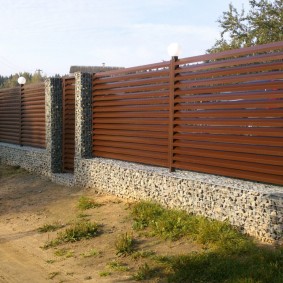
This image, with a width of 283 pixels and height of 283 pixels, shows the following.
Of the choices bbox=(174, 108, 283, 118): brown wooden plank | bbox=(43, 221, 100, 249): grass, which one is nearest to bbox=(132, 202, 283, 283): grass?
bbox=(43, 221, 100, 249): grass

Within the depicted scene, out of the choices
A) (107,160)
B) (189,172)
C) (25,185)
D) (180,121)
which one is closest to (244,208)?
(189,172)

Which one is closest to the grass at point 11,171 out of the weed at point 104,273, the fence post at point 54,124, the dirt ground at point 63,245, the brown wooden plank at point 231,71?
the fence post at point 54,124

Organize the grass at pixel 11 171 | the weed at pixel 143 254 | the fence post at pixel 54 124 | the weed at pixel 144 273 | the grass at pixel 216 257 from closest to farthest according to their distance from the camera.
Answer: the grass at pixel 216 257 < the weed at pixel 144 273 < the weed at pixel 143 254 < the fence post at pixel 54 124 < the grass at pixel 11 171

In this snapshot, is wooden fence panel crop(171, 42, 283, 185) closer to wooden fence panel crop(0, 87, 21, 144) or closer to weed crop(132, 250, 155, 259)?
→ weed crop(132, 250, 155, 259)

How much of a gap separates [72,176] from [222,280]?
7137mm

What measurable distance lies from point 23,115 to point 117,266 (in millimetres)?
10849

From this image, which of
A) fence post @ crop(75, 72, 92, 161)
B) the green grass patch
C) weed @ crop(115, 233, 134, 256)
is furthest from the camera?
fence post @ crop(75, 72, 92, 161)

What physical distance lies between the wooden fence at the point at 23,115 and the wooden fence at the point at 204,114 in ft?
13.9

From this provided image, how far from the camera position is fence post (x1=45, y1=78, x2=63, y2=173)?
12.6 metres

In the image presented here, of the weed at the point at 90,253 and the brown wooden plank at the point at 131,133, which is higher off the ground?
the brown wooden plank at the point at 131,133

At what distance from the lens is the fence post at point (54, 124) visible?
41.2ft

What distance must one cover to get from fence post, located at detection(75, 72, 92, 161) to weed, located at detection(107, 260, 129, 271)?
5.22 metres

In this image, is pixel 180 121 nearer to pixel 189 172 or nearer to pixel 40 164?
pixel 189 172

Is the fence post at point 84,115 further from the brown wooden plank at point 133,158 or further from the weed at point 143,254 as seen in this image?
the weed at point 143,254
